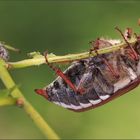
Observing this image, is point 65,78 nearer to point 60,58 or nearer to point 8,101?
point 60,58

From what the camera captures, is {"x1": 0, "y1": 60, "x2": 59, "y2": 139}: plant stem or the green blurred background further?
the green blurred background

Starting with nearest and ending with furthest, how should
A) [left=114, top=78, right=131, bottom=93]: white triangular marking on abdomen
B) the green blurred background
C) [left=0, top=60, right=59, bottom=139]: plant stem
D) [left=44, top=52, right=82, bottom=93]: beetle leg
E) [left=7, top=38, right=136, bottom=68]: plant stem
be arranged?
1. [left=0, top=60, right=59, bottom=139]: plant stem
2. [left=7, top=38, right=136, bottom=68]: plant stem
3. [left=44, top=52, right=82, bottom=93]: beetle leg
4. [left=114, top=78, right=131, bottom=93]: white triangular marking on abdomen
5. the green blurred background

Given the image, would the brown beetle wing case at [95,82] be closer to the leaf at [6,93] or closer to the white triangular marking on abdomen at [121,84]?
the white triangular marking on abdomen at [121,84]

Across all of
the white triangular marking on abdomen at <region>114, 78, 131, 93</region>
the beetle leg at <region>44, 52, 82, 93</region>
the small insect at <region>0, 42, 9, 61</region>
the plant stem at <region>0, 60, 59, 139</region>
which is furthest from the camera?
the white triangular marking on abdomen at <region>114, 78, 131, 93</region>

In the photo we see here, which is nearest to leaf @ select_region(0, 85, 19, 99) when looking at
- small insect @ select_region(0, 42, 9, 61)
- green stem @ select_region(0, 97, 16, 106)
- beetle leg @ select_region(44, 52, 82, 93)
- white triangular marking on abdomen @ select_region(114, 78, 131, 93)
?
green stem @ select_region(0, 97, 16, 106)

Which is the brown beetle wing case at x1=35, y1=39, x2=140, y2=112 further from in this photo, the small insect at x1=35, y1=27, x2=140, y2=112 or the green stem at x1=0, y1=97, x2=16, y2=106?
the green stem at x1=0, y1=97, x2=16, y2=106

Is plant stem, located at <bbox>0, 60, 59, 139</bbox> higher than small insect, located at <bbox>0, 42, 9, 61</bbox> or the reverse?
the reverse

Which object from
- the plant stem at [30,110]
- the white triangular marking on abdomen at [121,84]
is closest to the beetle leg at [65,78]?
the white triangular marking on abdomen at [121,84]

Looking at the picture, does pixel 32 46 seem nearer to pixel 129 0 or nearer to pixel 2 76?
pixel 129 0
